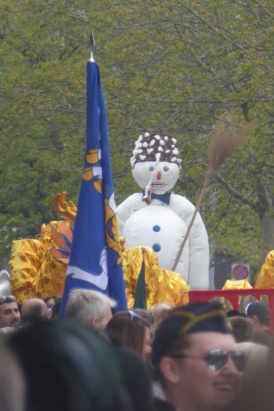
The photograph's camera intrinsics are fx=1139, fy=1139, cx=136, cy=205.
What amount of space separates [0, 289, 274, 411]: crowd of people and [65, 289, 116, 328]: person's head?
189cm

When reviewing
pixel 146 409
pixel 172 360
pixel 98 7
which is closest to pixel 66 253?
pixel 172 360

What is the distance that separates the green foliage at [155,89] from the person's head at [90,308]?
423 inches

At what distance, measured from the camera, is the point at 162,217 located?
40.4ft

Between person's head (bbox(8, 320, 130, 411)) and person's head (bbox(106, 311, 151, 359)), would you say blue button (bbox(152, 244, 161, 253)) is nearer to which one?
person's head (bbox(106, 311, 151, 359))

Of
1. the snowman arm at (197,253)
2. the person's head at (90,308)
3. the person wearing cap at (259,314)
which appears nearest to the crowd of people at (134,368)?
the person's head at (90,308)

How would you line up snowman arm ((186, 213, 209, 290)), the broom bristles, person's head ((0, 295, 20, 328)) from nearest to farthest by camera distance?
person's head ((0, 295, 20, 328)) < the broom bristles < snowman arm ((186, 213, 209, 290))

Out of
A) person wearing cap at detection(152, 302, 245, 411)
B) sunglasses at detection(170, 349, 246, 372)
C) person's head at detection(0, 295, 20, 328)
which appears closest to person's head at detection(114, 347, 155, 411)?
person wearing cap at detection(152, 302, 245, 411)

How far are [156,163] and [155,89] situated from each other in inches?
186

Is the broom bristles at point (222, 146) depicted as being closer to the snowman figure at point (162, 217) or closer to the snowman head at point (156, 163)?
the snowman figure at point (162, 217)

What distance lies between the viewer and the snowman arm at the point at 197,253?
12.5 metres

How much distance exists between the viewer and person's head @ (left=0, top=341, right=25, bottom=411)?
1.68 m

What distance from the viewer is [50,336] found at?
1777 mm

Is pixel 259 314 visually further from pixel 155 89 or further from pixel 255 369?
pixel 155 89

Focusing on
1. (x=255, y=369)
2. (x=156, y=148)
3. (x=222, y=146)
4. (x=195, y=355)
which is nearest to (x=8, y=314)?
(x=222, y=146)
